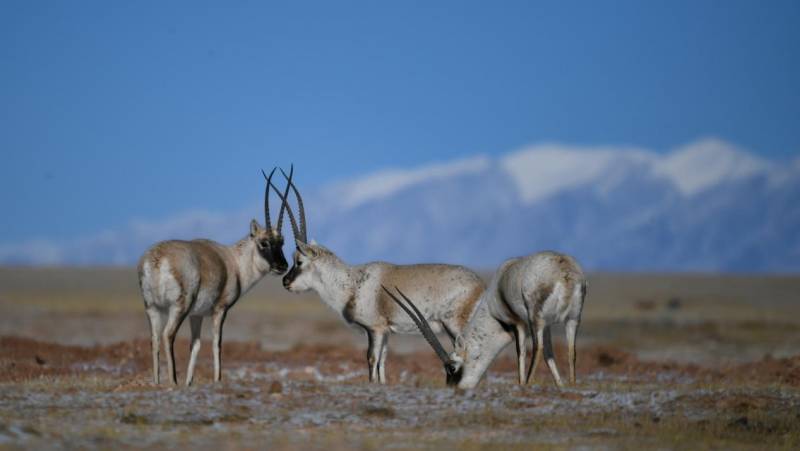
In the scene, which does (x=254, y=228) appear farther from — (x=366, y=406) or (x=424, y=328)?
(x=366, y=406)

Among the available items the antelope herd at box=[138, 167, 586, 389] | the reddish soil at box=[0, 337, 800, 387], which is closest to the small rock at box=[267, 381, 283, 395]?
the antelope herd at box=[138, 167, 586, 389]

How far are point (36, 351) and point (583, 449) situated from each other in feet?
66.0

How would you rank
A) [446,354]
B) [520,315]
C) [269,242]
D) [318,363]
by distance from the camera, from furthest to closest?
1. [318,363]
2. [269,242]
3. [446,354]
4. [520,315]

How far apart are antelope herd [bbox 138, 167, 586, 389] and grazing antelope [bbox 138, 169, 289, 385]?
2 cm

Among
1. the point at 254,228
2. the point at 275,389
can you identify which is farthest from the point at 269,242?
A: the point at 275,389

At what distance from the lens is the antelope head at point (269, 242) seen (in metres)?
21.9

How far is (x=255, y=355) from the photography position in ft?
102

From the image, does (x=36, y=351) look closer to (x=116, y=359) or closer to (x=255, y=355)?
(x=116, y=359)

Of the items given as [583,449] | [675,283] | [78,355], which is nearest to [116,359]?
[78,355]

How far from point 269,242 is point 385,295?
262 centimetres

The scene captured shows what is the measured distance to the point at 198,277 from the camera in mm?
19469

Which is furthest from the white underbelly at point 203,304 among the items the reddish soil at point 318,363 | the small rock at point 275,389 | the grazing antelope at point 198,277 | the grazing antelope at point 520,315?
the reddish soil at point 318,363

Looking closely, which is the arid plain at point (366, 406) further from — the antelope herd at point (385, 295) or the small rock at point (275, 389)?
the antelope herd at point (385, 295)

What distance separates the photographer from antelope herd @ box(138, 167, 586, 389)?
19.0 m
